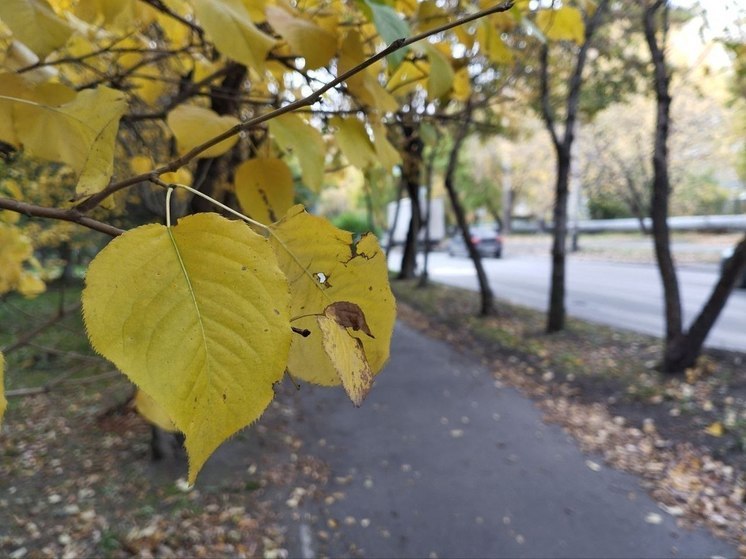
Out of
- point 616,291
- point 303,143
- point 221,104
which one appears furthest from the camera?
point 616,291

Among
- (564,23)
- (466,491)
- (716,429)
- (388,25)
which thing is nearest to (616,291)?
(716,429)

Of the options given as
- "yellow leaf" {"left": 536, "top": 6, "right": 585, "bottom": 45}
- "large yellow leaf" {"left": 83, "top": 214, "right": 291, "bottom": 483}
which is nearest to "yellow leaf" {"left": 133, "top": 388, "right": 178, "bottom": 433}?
"large yellow leaf" {"left": 83, "top": 214, "right": 291, "bottom": 483}

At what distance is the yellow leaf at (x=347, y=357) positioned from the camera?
0.44 metres

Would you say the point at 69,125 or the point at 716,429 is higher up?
the point at 69,125

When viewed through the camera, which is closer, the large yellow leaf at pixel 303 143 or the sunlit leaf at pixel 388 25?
the sunlit leaf at pixel 388 25

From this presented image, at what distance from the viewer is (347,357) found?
1.51ft

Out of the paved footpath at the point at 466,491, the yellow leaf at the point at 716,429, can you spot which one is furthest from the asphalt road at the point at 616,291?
the paved footpath at the point at 466,491

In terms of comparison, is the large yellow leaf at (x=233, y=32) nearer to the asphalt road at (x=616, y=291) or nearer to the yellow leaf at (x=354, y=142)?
the yellow leaf at (x=354, y=142)

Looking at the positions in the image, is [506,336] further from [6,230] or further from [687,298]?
[6,230]

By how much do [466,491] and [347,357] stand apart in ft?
12.2

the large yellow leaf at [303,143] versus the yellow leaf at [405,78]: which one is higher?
the yellow leaf at [405,78]

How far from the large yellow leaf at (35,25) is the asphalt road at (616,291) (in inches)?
313

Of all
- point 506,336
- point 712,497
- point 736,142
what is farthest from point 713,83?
point 712,497

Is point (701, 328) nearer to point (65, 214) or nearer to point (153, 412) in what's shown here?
point (153, 412)
